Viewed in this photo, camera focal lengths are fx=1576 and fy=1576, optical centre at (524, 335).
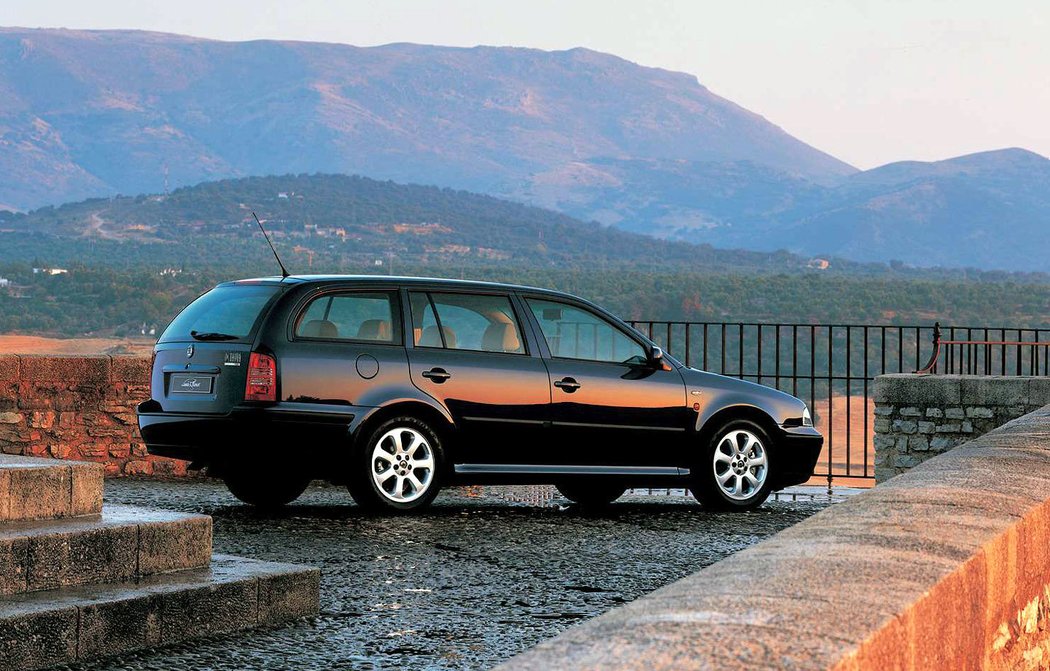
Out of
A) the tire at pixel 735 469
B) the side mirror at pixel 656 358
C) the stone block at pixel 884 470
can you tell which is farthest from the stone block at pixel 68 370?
the stone block at pixel 884 470

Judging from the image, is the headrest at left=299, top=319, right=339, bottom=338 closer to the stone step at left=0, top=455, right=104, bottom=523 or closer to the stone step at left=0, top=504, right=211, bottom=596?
the stone step at left=0, top=504, right=211, bottom=596

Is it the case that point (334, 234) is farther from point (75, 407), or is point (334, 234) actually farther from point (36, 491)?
point (36, 491)

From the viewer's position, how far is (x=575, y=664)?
2.51 meters

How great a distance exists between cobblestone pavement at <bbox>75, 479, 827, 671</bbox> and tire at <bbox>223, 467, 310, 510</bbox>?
0.40 feet

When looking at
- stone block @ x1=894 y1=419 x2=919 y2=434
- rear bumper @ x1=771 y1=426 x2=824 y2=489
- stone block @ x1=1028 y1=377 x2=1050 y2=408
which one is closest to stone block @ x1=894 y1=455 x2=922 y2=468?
stone block @ x1=894 y1=419 x2=919 y2=434

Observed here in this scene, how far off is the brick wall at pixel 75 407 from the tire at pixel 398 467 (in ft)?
14.2

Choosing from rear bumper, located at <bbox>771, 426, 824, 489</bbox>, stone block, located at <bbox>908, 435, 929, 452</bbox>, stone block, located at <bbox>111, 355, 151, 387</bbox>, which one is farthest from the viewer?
stone block, located at <bbox>908, 435, 929, 452</bbox>

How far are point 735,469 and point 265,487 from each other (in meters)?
3.46

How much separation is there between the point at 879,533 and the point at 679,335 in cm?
7243

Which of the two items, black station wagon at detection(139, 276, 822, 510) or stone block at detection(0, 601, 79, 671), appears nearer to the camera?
stone block at detection(0, 601, 79, 671)

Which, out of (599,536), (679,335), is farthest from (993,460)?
(679,335)

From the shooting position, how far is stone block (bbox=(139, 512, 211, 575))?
21.4 ft

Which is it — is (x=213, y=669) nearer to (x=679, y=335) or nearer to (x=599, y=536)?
(x=599, y=536)

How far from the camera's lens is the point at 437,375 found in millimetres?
10648
